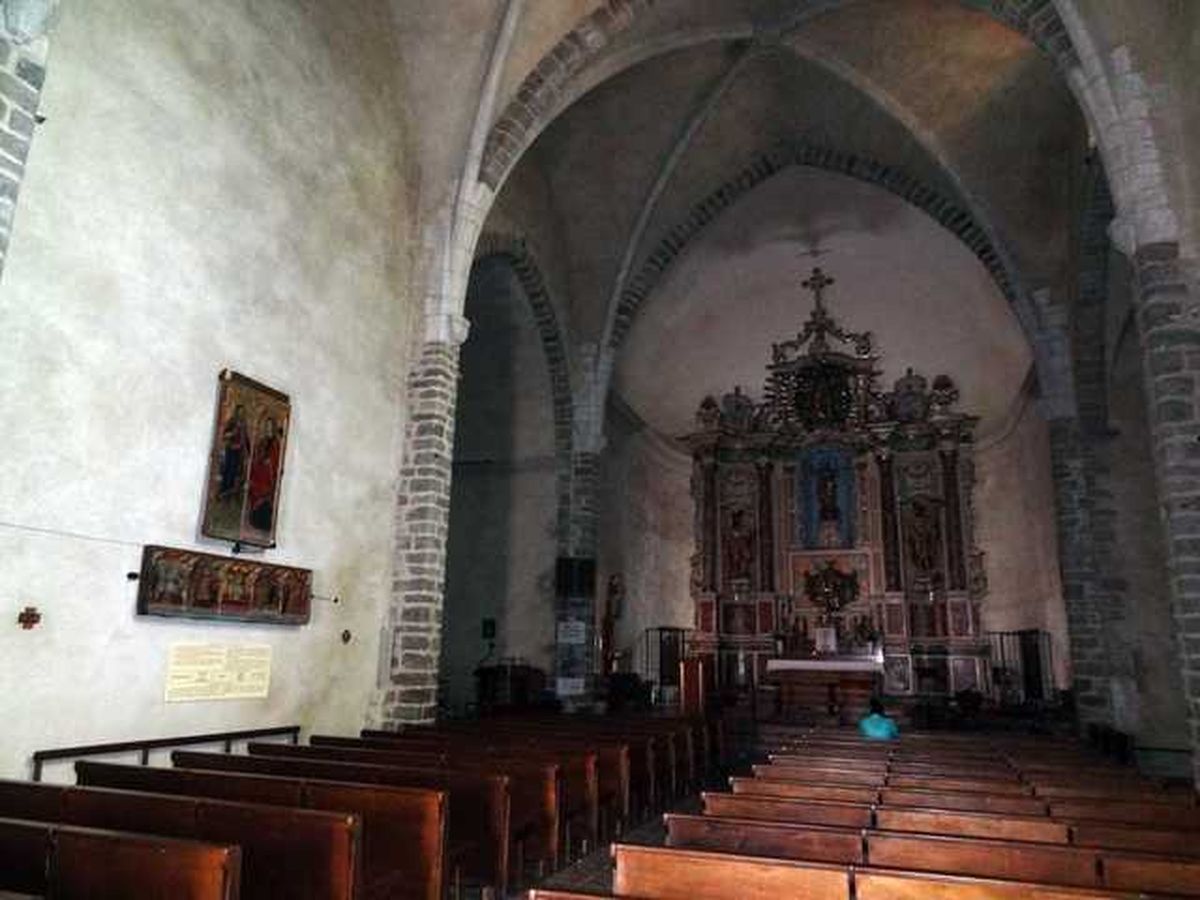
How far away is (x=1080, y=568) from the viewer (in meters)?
11.5

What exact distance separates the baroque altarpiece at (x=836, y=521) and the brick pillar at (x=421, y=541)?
33.0 feet

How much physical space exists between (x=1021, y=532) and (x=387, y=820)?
16.3 metres

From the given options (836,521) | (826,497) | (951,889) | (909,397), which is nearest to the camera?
(951,889)

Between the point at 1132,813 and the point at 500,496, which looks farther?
the point at 500,496

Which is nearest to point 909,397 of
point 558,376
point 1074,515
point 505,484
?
point 1074,515

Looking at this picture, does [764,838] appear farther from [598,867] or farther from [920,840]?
[598,867]

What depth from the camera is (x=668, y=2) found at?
10852 millimetres

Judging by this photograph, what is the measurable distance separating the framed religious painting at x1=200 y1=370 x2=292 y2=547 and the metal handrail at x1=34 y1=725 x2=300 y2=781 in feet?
4.74

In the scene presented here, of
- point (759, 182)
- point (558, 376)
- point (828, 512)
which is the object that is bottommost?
point (828, 512)

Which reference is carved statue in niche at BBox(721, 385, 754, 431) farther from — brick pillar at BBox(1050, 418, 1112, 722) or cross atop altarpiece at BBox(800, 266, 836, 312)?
brick pillar at BBox(1050, 418, 1112, 722)

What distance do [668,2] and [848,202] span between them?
23.8 ft

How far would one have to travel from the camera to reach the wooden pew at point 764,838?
324 centimetres

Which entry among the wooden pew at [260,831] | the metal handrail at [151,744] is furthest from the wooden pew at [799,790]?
the metal handrail at [151,744]

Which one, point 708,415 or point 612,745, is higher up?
point 708,415
